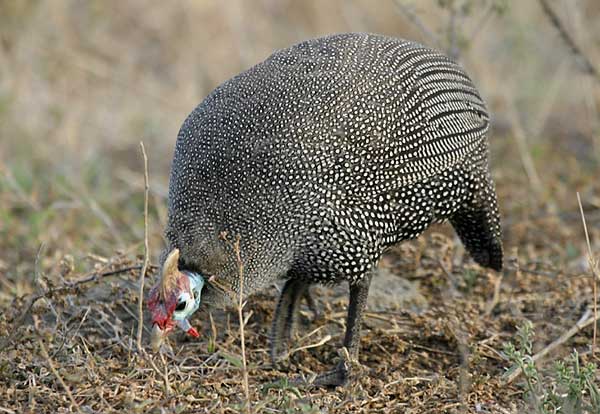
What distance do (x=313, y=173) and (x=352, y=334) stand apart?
2.25 feet

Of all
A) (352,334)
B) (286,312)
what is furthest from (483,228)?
(286,312)

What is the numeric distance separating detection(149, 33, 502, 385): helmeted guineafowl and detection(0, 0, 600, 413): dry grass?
0.28 m

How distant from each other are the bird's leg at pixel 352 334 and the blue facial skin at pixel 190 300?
52 cm

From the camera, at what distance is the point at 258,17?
9.01 metres

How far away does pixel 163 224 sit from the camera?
14.4ft

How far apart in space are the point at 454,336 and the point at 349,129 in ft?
3.24

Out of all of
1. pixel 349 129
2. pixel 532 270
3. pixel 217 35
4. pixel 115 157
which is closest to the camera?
pixel 349 129

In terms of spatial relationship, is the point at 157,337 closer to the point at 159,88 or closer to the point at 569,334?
the point at 569,334

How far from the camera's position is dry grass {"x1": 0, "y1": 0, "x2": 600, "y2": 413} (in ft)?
10.1

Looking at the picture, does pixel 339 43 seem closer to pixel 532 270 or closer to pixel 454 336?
pixel 454 336

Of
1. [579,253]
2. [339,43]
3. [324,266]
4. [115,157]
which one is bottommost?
[115,157]

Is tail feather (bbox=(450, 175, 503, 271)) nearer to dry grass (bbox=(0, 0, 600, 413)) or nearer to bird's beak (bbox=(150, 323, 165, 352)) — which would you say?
dry grass (bbox=(0, 0, 600, 413))

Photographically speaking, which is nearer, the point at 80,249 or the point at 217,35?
the point at 80,249

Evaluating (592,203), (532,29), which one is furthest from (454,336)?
(532,29)
